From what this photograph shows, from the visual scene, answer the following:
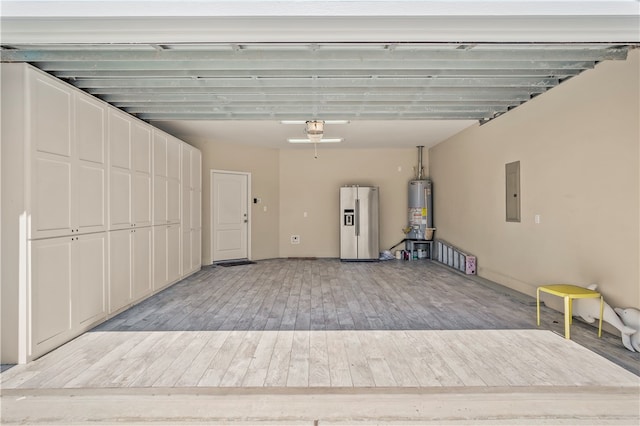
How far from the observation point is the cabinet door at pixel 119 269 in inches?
145

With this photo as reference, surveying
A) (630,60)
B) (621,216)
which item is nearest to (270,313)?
(621,216)

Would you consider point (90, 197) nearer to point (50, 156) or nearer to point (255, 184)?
point (50, 156)

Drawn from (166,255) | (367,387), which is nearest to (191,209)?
(166,255)

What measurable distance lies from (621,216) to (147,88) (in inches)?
189

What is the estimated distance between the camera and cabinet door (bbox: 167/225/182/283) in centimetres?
512

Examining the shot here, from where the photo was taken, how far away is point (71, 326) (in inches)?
121

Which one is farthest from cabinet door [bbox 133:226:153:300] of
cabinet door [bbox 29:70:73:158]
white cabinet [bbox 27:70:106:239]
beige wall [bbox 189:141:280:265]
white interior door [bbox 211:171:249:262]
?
white interior door [bbox 211:171:249:262]

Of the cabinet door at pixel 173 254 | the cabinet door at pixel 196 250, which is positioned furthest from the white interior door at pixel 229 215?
the cabinet door at pixel 173 254

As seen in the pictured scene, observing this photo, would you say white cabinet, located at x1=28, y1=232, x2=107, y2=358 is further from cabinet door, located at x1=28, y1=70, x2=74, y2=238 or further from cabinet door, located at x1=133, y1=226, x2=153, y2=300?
cabinet door, located at x1=133, y1=226, x2=153, y2=300

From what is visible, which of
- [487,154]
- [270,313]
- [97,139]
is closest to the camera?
[97,139]

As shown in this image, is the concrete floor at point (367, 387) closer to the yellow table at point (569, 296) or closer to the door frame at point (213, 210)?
the yellow table at point (569, 296)

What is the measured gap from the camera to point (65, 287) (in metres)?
3.01

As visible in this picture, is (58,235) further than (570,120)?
No
